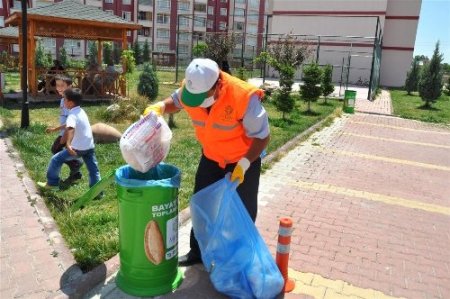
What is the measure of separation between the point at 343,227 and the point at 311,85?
396 inches

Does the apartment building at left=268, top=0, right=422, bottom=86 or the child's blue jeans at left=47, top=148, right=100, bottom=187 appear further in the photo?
the apartment building at left=268, top=0, right=422, bottom=86

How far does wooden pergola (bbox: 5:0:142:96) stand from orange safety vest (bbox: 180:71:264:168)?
1052 cm

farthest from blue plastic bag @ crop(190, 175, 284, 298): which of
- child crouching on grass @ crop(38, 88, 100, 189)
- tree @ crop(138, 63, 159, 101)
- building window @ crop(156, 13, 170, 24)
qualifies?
building window @ crop(156, 13, 170, 24)

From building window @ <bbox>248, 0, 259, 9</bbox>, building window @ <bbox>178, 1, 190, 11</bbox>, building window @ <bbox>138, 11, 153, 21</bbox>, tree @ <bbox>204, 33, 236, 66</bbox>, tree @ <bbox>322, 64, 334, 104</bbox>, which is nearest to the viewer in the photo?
tree @ <bbox>322, 64, 334, 104</bbox>

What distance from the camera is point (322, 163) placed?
24.6 feet

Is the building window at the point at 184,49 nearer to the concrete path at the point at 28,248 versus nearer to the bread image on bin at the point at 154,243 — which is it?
the concrete path at the point at 28,248

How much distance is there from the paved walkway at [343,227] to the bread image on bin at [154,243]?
12.9 inches

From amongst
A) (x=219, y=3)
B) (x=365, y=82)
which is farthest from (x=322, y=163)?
(x=219, y=3)

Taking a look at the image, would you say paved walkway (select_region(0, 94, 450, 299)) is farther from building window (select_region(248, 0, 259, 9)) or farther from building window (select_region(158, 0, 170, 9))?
building window (select_region(248, 0, 259, 9))

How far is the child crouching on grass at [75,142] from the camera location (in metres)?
4.64

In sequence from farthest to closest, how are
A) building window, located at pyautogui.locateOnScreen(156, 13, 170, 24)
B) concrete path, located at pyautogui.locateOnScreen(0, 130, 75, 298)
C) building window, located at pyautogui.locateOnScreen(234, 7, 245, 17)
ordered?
building window, located at pyautogui.locateOnScreen(234, 7, 245, 17)
building window, located at pyautogui.locateOnScreen(156, 13, 170, 24)
concrete path, located at pyautogui.locateOnScreen(0, 130, 75, 298)

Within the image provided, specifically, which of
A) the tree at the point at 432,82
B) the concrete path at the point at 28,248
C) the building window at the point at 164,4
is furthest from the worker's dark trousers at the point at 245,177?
the building window at the point at 164,4

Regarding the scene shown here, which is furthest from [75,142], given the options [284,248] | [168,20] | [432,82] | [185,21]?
[185,21]

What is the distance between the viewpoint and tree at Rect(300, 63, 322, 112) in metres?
14.0
